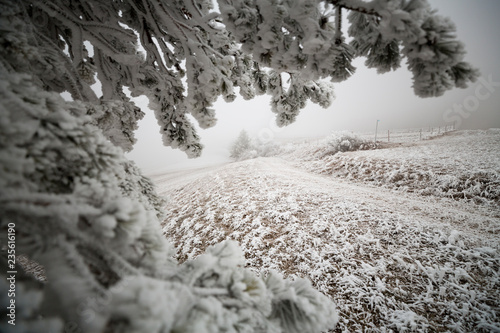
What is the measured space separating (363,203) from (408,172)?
15.6 ft

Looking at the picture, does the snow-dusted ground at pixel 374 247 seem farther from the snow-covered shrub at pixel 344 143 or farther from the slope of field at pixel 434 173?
the snow-covered shrub at pixel 344 143

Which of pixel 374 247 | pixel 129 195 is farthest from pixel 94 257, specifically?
pixel 374 247

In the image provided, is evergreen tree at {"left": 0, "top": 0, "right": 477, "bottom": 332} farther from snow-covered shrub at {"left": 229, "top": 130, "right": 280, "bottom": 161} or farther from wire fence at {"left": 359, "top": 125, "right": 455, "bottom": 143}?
snow-covered shrub at {"left": 229, "top": 130, "right": 280, "bottom": 161}

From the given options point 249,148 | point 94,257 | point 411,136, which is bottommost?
point 411,136

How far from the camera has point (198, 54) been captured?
7.71 ft

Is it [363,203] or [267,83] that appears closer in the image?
[267,83]

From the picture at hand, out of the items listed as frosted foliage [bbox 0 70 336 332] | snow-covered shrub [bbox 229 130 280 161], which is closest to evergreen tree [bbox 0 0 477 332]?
frosted foliage [bbox 0 70 336 332]

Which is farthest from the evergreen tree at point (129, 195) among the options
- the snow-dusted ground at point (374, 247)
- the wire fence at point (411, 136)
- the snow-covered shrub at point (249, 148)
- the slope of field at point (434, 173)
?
the snow-covered shrub at point (249, 148)

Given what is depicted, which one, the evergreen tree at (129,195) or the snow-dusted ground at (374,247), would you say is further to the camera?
the snow-dusted ground at (374,247)

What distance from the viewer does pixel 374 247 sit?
3.69m

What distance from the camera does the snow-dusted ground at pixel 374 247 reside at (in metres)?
2.68

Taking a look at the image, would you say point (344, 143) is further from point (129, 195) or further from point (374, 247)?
point (129, 195)

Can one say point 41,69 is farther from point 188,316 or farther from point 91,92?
point 188,316

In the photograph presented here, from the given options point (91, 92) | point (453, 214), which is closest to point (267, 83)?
point (91, 92)
